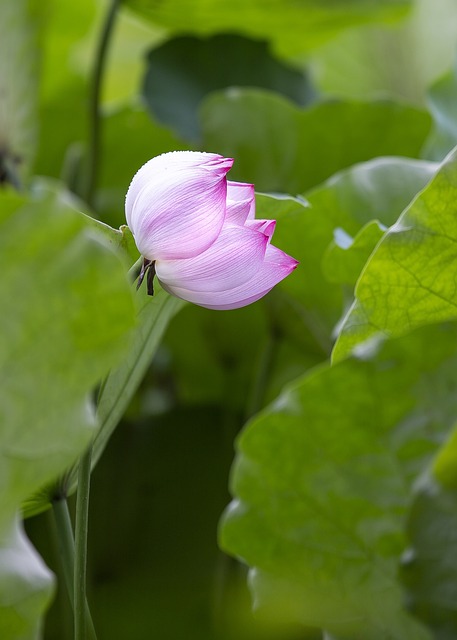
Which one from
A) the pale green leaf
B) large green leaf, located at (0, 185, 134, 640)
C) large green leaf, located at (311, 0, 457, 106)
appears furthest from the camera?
large green leaf, located at (311, 0, 457, 106)

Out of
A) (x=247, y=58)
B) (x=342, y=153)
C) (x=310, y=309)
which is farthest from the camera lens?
(x=247, y=58)

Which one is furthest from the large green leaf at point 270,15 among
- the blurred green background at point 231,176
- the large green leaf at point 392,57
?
the large green leaf at point 392,57

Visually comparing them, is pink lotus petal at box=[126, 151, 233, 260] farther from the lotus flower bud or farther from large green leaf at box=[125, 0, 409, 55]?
large green leaf at box=[125, 0, 409, 55]

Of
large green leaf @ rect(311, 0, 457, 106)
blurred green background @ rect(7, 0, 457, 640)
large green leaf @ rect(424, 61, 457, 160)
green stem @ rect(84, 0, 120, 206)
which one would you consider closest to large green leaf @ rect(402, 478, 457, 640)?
blurred green background @ rect(7, 0, 457, 640)

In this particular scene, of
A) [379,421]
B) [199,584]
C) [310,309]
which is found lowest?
[199,584]

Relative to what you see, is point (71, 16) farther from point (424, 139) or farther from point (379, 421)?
point (379, 421)

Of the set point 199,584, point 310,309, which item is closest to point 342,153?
point 310,309

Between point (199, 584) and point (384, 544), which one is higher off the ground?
point (384, 544)
